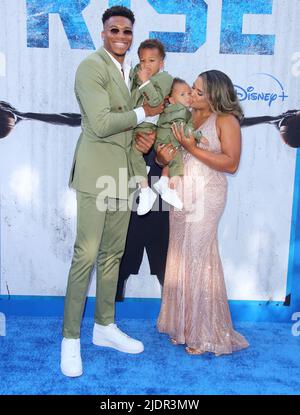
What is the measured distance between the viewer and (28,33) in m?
3.52

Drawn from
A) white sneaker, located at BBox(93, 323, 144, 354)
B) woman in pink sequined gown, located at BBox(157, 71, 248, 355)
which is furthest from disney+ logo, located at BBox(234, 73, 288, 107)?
white sneaker, located at BBox(93, 323, 144, 354)

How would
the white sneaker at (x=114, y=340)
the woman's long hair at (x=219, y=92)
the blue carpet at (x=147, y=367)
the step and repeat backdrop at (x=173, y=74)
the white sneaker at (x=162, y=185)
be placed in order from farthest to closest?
the step and repeat backdrop at (x=173, y=74), the white sneaker at (x=114, y=340), the white sneaker at (x=162, y=185), the woman's long hair at (x=219, y=92), the blue carpet at (x=147, y=367)

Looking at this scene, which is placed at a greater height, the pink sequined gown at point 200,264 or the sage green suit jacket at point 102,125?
the sage green suit jacket at point 102,125

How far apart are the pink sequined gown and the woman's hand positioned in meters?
0.12

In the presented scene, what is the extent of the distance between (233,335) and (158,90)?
1668 mm

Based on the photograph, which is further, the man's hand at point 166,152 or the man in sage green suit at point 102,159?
the man's hand at point 166,152

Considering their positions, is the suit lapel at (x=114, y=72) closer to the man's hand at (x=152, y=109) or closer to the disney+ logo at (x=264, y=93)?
the man's hand at (x=152, y=109)

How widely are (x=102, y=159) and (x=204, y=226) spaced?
784 mm

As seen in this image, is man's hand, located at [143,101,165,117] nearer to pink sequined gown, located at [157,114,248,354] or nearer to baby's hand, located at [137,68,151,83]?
baby's hand, located at [137,68,151,83]

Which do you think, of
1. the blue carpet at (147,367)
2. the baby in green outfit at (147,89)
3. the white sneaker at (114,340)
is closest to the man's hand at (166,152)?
the baby in green outfit at (147,89)

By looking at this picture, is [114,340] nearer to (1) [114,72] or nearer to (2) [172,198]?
(2) [172,198]

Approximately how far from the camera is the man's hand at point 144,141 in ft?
10.2

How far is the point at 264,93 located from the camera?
364 cm

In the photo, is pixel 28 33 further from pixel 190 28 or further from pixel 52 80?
pixel 190 28
